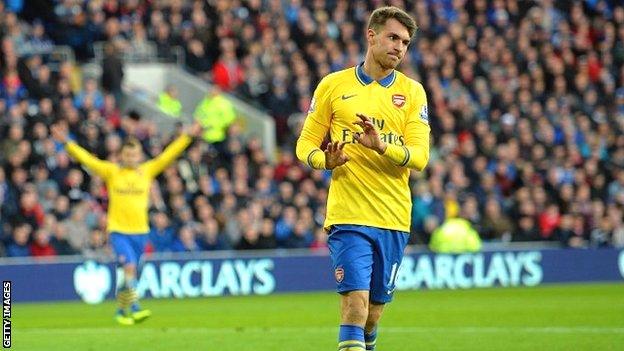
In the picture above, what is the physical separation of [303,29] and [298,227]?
5.79 meters

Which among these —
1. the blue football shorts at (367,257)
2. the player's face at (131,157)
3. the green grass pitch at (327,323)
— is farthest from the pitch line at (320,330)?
the blue football shorts at (367,257)

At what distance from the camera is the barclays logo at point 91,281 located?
904 inches

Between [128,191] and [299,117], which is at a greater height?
[299,117]

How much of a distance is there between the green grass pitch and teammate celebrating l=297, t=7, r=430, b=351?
4444 millimetres

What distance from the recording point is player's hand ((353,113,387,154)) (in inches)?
367

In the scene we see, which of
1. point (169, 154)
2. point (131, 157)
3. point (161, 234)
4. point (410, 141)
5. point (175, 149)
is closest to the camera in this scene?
point (410, 141)

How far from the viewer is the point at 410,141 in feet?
32.3

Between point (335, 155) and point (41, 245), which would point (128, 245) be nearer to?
point (41, 245)

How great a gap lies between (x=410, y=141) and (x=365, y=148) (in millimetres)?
297

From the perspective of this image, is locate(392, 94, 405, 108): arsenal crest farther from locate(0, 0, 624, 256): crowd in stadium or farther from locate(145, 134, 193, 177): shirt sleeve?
locate(0, 0, 624, 256): crowd in stadium

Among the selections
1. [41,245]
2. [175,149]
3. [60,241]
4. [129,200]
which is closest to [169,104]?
[60,241]

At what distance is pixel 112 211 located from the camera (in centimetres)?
1886

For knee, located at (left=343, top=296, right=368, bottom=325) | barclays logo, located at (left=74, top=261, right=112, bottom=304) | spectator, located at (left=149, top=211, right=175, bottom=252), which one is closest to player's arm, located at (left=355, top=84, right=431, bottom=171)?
knee, located at (left=343, top=296, right=368, bottom=325)

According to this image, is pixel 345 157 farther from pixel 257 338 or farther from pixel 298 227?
pixel 298 227
